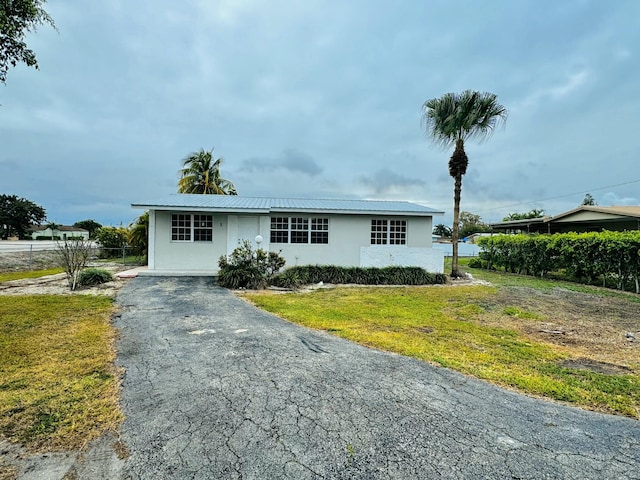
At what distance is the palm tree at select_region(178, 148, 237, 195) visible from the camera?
24734 mm

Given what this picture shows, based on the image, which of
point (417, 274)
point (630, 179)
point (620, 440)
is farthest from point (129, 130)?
point (630, 179)

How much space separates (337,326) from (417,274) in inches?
308

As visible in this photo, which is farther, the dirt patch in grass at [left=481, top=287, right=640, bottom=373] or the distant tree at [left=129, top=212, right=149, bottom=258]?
the distant tree at [left=129, top=212, right=149, bottom=258]

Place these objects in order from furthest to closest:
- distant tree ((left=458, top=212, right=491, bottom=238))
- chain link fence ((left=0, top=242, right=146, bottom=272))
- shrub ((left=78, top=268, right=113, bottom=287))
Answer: distant tree ((left=458, top=212, right=491, bottom=238)) < chain link fence ((left=0, top=242, right=146, bottom=272)) < shrub ((left=78, top=268, right=113, bottom=287))

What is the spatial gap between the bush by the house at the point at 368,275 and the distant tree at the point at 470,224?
42066mm

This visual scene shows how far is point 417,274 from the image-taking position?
1315 cm

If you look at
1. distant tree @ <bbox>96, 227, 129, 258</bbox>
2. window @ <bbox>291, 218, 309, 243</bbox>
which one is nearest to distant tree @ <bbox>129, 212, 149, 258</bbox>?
distant tree @ <bbox>96, 227, 129, 258</bbox>

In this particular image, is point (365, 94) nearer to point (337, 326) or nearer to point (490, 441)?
→ point (337, 326)

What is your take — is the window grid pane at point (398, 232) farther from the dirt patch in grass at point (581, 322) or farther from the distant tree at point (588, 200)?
the distant tree at point (588, 200)

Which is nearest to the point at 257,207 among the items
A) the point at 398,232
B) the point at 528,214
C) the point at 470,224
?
the point at 398,232

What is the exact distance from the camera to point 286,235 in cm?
1392

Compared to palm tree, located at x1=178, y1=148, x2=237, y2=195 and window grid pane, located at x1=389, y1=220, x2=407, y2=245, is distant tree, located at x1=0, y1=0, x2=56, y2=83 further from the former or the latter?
palm tree, located at x1=178, y1=148, x2=237, y2=195

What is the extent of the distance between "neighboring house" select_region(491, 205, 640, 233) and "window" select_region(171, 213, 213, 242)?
67.5 feet

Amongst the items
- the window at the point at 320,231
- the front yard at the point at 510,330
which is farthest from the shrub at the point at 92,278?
the window at the point at 320,231
